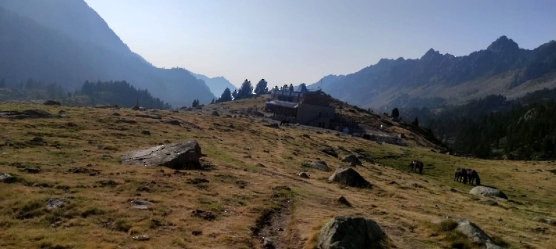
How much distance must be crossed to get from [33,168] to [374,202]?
25144 mm

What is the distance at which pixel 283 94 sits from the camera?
184 m

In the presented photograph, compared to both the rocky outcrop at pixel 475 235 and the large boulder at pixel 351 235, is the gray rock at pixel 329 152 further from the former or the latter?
the large boulder at pixel 351 235

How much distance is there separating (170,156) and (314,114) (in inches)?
4063

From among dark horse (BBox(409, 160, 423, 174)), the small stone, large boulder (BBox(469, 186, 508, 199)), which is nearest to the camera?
the small stone

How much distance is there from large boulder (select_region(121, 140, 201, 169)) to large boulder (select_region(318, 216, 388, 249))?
57.8 ft

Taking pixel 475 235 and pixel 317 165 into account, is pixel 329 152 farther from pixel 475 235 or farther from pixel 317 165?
pixel 475 235

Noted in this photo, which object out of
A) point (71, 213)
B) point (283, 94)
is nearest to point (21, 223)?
point (71, 213)

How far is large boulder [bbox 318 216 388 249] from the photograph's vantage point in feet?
54.8

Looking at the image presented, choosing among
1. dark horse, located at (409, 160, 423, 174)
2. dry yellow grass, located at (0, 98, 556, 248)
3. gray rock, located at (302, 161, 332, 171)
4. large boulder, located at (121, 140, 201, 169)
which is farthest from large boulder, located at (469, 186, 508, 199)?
large boulder, located at (121, 140, 201, 169)

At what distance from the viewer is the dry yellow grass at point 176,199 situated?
17.4m

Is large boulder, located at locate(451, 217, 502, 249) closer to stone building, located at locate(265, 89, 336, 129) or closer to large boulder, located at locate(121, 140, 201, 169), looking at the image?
large boulder, located at locate(121, 140, 201, 169)

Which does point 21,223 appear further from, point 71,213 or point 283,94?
point 283,94

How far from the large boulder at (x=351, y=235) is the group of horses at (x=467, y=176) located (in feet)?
150

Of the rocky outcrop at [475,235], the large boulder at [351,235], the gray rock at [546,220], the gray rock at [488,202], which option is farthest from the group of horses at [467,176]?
the large boulder at [351,235]
